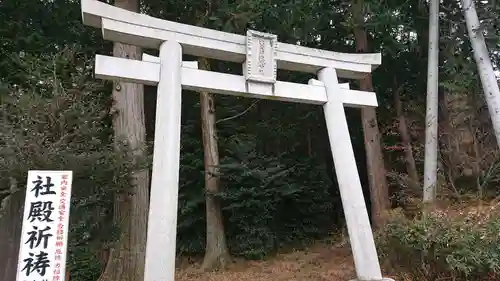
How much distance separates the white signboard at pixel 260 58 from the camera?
5082 mm

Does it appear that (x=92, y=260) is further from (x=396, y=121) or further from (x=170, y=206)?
(x=396, y=121)

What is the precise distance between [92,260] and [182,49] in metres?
5.17

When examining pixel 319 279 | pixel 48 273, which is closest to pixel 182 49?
pixel 48 273

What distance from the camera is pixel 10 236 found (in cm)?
394

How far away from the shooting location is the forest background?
5375mm

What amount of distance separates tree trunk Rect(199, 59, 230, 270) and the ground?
34 centimetres

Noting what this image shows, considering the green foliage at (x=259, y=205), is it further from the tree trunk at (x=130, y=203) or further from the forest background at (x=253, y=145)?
the tree trunk at (x=130, y=203)

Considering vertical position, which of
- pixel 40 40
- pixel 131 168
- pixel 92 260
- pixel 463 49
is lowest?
pixel 92 260

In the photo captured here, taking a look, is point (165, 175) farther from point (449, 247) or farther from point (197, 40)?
point (449, 247)

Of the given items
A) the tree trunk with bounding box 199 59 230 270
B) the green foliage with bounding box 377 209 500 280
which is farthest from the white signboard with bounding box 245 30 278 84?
the tree trunk with bounding box 199 59 230 270

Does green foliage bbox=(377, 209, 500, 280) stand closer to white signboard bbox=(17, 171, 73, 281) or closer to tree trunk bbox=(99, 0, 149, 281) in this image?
tree trunk bbox=(99, 0, 149, 281)

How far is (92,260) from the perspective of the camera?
7879 millimetres

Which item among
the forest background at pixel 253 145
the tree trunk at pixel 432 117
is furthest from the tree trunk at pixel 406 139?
the tree trunk at pixel 432 117

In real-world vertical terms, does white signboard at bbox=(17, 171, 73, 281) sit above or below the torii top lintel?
below
